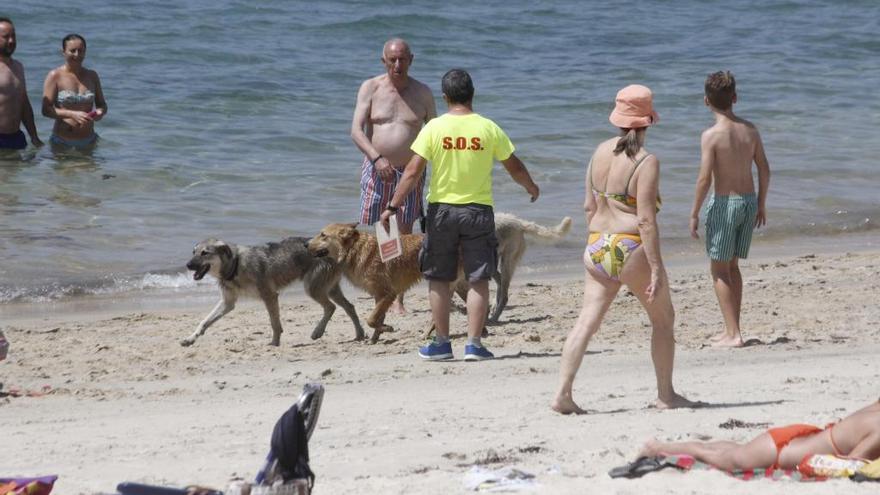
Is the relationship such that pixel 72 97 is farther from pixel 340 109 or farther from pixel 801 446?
pixel 801 446

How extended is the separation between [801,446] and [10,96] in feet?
37.8

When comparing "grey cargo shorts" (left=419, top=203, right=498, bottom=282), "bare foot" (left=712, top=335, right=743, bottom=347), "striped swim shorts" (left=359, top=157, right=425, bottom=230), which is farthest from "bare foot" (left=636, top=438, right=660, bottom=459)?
"striped swim shorts" (left=359, top=157, right=425, bottom=230)

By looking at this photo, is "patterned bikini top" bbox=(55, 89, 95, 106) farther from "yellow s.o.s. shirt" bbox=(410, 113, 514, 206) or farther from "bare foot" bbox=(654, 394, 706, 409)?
"bare foot" bbox=(654, 394, 706, 409)

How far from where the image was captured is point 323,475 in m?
5.97

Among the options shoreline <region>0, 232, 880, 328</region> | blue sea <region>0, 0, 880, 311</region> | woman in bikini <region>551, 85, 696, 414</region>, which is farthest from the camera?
blue sea <region>0, 0, 880, 311</region>

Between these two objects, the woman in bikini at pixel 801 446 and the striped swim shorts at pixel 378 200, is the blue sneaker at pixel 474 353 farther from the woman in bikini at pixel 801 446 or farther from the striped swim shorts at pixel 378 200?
the woman in bikini at pixel 801 446

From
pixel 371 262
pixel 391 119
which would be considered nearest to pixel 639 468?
pixel 371 262

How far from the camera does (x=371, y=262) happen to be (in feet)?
33.5

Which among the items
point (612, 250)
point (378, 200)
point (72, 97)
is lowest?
point (378, 200)

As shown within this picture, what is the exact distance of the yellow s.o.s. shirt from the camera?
27.6 ft

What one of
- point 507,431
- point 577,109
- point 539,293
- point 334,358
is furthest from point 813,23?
point 507,431

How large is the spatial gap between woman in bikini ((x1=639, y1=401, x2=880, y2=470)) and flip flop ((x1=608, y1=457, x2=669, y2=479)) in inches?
7.9

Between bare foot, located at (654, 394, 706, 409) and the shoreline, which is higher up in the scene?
bare foot, located at (654, 394, 706, 409)

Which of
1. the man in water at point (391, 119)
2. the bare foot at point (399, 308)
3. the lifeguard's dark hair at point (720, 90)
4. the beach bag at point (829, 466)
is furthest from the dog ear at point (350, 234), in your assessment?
the beach bag at point (829, 466)
